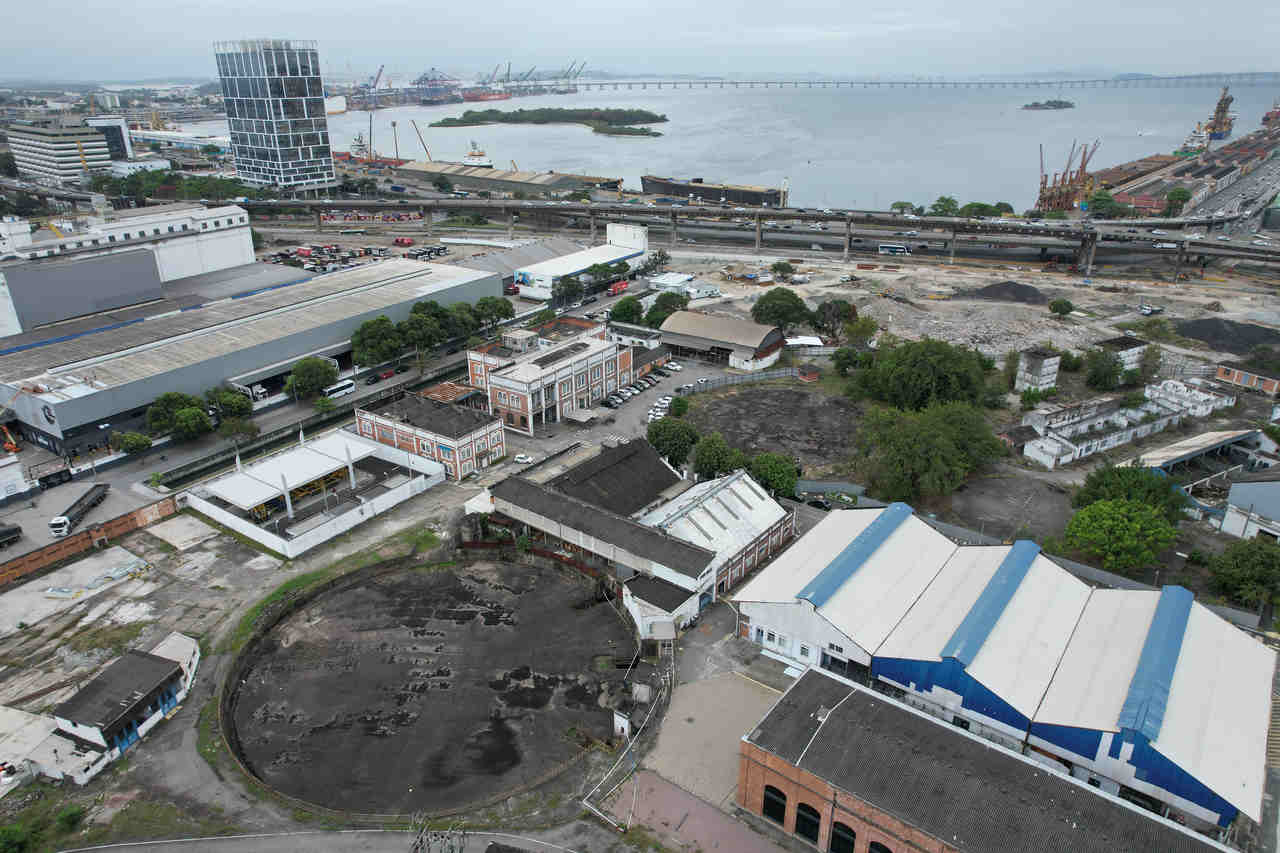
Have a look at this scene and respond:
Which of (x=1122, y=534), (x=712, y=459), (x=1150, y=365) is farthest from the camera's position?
(x=1150, y=365)

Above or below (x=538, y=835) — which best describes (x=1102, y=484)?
above

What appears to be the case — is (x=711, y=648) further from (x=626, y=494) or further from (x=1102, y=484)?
(x=1102, y=484)

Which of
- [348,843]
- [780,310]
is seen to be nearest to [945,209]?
[780,310]

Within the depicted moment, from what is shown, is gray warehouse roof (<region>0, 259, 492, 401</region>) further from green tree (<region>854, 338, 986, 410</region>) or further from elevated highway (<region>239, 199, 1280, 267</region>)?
elevated highway (<region>239, 199, 1280, 267</region>)

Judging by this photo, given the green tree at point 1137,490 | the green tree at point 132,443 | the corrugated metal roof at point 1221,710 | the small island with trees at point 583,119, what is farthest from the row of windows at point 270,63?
the small island with trees at point 583,119

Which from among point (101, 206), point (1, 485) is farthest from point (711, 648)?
point (101, 206)

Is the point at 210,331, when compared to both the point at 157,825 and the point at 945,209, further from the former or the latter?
the point at 945,209

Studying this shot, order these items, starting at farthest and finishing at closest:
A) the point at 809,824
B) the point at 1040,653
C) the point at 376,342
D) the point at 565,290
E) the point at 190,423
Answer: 1. the point at 565,290
2. the point at 376,342
3. the point at 190,423
4. the point at 1040,653
5. the point at 809,824
